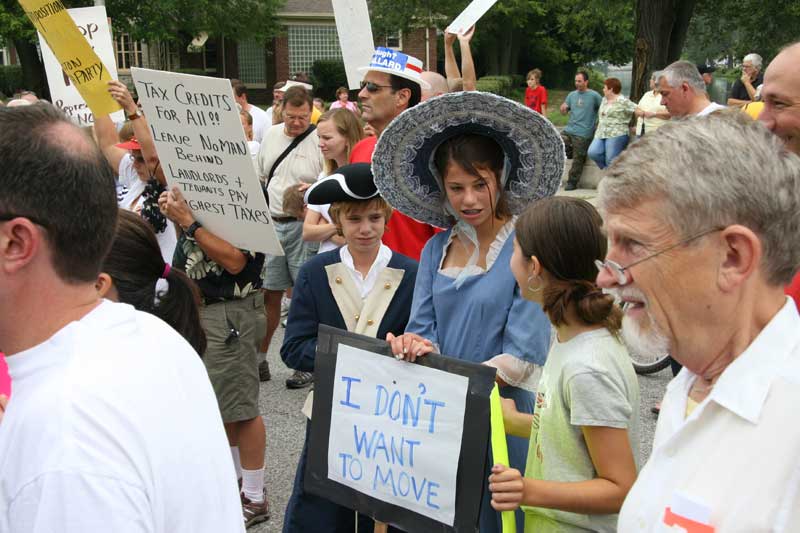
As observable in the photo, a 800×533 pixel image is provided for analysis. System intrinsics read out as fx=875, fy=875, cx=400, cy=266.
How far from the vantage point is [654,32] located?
64.2 ft

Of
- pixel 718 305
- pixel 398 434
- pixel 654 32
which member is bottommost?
pixel 398 434

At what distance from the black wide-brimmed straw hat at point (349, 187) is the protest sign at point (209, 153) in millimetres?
281

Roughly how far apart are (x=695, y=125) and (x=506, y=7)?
43.3 metres

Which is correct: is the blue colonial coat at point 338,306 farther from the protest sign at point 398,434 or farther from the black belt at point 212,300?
the black belt at point 212,300

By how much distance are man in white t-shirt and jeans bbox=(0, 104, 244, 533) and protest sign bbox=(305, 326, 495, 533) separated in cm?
103

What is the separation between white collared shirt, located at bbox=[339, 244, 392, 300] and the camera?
353 centimetres

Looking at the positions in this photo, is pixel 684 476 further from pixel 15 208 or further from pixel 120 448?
pixel 15 208

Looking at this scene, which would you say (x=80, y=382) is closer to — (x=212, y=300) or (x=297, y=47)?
(x=212, y=300)

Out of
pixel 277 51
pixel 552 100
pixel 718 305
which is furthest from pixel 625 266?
pixel 277 51

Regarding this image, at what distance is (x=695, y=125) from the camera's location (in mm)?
1591

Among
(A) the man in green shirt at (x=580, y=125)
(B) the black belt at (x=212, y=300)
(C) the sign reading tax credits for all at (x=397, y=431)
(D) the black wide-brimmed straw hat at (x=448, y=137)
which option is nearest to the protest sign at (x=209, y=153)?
(B) the black belt at (x=212, y=300)

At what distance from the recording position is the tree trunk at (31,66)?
33.2 metres

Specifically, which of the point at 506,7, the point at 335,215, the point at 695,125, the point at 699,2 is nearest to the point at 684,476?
the point at 695,125

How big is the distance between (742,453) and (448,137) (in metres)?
1.92
